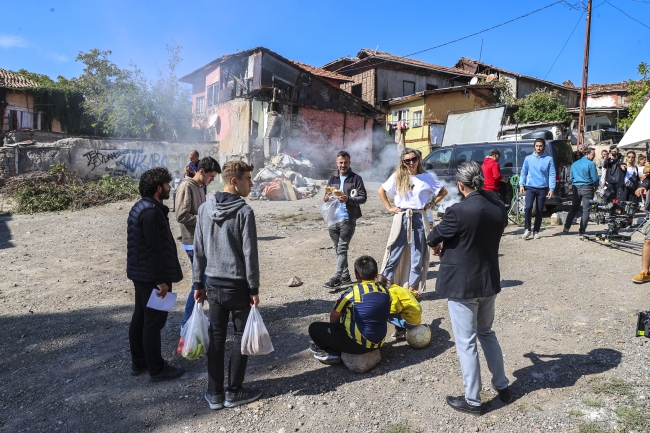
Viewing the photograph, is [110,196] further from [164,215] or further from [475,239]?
[475,239]

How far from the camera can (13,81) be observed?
1171 inches

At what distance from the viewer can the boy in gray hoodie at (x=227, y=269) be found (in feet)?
9.91

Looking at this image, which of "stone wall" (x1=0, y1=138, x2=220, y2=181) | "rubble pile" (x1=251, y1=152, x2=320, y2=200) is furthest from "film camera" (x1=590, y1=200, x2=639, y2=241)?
"stone wall" (x1=0, y1=138, x2=220, y2=181)

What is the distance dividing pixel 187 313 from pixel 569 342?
341 cm

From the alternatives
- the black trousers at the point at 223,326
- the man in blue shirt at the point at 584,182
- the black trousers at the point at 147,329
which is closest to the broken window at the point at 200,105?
the man in blue shirt at the point at 584,182

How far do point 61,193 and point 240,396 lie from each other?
1365cm

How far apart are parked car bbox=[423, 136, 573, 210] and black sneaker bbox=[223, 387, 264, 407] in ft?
25.5

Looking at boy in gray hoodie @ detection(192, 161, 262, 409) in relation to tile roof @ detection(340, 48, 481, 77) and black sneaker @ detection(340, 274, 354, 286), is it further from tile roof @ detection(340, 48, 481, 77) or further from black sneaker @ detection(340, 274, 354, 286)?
tile roof @ detection(340, 48, 481, 77)

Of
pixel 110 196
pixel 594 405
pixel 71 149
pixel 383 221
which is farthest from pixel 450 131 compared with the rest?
pixel 594 405

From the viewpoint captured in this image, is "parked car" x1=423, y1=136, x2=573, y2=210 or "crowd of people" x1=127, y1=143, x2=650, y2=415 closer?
"crowd of people" x1=127, y1=143, x2=650, y2=415

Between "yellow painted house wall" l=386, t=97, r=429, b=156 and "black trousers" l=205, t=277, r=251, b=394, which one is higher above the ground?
"yellow painted house wall" l=386, t=97, r=429, b=156

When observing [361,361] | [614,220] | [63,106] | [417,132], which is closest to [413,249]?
[361,361]

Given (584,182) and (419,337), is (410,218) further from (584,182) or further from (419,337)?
(584,182)

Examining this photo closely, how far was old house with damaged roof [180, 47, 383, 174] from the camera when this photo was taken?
72.1 feet
